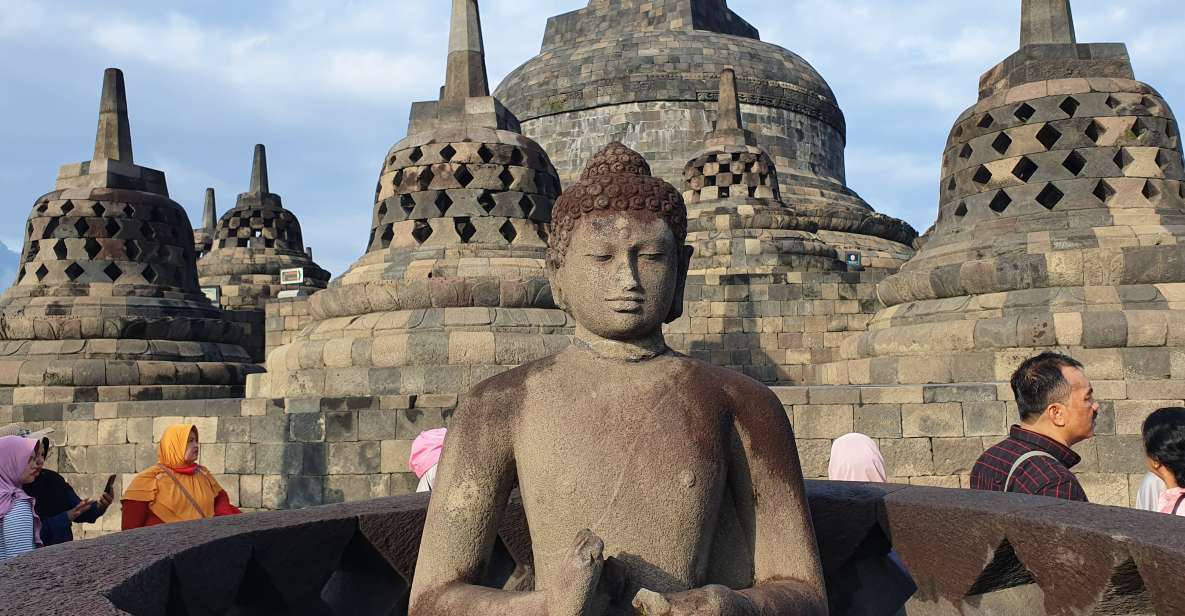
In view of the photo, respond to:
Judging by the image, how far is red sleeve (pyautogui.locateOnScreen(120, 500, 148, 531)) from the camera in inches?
183

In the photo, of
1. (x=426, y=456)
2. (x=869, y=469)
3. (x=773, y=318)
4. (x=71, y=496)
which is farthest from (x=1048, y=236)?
(x=71, y=496)

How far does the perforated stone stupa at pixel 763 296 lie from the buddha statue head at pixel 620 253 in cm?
927

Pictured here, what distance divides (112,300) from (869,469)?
31.2 ft

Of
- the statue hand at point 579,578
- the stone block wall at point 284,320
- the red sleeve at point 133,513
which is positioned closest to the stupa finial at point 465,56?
the stone block wall at point 284,320

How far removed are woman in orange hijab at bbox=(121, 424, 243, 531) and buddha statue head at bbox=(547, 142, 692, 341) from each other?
304cm

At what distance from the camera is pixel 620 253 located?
2525 millimetres

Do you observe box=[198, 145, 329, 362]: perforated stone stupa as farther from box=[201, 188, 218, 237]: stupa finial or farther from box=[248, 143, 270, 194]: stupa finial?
box=[201, 188, 218, 237]: stupa finial

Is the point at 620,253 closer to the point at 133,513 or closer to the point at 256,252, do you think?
the point at 133,513

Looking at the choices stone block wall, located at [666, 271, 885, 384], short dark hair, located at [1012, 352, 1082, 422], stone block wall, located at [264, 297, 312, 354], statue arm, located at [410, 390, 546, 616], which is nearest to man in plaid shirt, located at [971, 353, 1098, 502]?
short dark hair, located at [1012, 352, 1082, 422]

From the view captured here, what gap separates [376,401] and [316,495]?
862mm

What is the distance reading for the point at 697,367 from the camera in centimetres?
257

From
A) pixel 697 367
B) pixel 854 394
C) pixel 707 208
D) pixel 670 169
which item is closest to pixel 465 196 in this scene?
pixel 854 394

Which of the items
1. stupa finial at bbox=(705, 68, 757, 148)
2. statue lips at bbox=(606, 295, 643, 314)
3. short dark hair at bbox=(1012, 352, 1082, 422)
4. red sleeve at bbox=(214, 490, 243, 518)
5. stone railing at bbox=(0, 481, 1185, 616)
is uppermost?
stupa finial at bbox=(705, 68, 757, 148)

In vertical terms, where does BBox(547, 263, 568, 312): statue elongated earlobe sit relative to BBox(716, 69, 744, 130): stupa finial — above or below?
below
